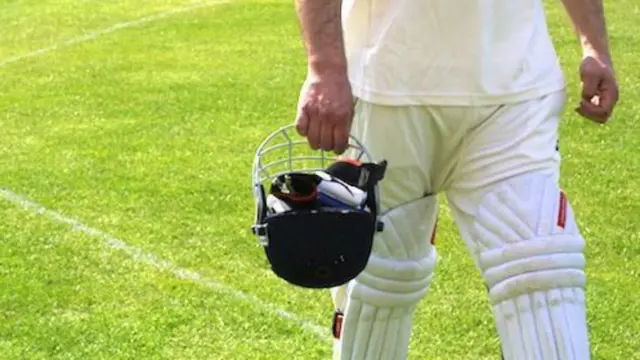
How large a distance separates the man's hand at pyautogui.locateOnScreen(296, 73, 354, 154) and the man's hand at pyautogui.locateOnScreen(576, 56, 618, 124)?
0.67 metres

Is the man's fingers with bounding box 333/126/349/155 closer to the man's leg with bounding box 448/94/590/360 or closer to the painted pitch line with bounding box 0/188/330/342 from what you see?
the man's leg with bounding box 448/94/590/360

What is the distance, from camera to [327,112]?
2.87 m

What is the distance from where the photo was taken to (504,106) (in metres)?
3.09

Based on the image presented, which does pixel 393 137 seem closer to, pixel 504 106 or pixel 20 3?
pixel 504 106

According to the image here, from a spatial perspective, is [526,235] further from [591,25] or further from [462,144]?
[591,25]

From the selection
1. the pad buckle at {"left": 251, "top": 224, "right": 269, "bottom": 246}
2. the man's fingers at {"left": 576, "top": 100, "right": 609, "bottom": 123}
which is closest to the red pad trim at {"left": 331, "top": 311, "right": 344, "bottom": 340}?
the pad buckle at {"left": 251, "top": 224, "right": 269, "bottom": 246}

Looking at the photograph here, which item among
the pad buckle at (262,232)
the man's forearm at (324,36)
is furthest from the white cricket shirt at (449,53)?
the pad buckle at (262,232)

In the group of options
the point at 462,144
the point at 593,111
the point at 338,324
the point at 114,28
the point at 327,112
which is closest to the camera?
the point at 327,112

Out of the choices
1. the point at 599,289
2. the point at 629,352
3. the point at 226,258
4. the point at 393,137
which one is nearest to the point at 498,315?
the point at 393,137

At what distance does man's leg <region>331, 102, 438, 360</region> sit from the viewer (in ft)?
10.3

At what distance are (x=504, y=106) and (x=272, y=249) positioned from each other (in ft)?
2.08

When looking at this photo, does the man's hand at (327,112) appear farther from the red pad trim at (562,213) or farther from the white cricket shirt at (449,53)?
the red pad trim at (562,213)

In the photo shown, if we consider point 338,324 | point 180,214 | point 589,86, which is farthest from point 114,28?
point 589,86

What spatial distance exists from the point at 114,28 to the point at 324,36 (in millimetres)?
8909
